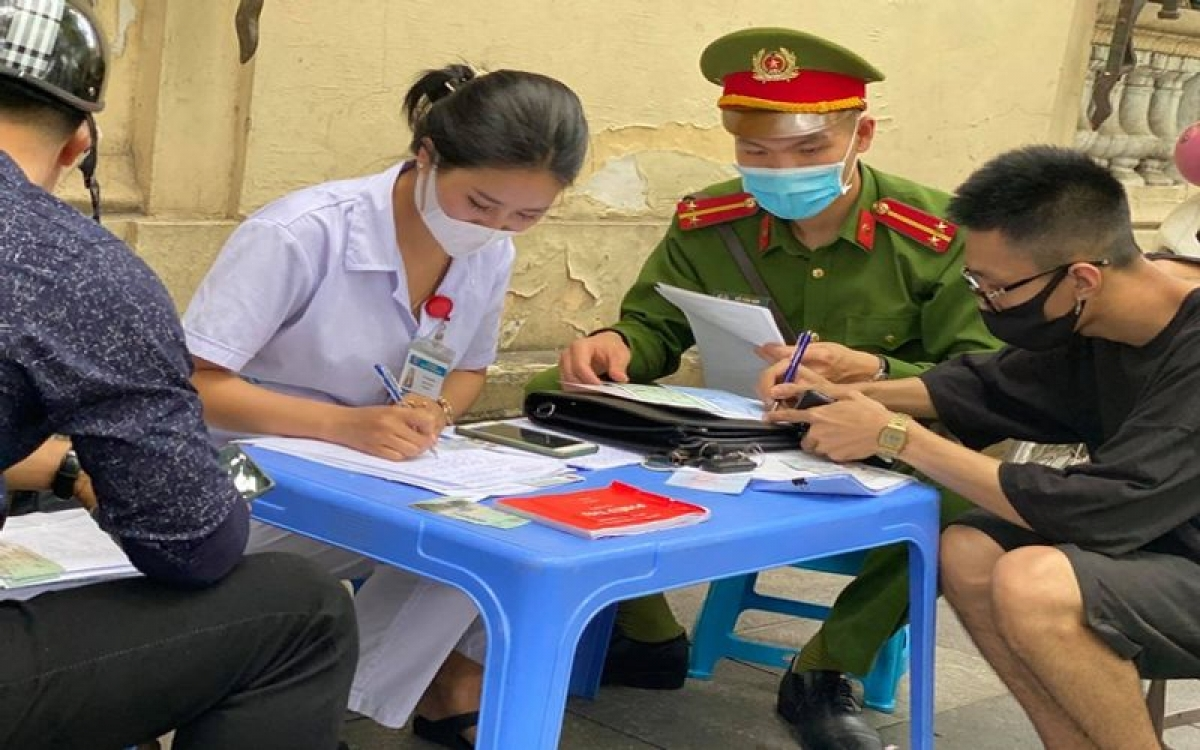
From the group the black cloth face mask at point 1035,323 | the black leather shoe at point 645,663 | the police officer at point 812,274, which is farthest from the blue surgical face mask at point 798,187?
the black leather shoe at point 645,663

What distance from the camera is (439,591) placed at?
9.41ft

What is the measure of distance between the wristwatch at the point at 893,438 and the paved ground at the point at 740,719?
79 centimetres

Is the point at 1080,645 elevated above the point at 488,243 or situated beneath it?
situated beneath

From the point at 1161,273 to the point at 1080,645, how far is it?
63 cm

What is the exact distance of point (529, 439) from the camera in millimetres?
2797

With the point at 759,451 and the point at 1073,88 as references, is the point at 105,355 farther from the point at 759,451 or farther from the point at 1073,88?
the point at 1073,88

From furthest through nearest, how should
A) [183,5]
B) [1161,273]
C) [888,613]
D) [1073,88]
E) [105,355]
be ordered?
[1073,88] → [183,5] → [888,613] → [1161,273] → [105,355]

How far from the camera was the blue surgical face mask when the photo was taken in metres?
3.32

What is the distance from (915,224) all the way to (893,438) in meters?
0.79

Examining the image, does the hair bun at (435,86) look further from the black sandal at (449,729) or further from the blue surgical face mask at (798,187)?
the black sandal at (449,729)

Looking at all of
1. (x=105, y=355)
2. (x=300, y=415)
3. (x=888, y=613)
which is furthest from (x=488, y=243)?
(x=105, y=355)

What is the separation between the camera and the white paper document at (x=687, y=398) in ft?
9.60

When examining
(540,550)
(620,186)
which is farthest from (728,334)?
(620,186)

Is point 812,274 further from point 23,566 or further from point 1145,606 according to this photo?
point 23,566
